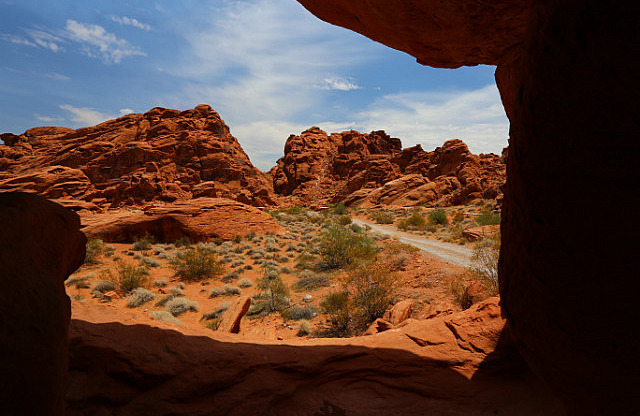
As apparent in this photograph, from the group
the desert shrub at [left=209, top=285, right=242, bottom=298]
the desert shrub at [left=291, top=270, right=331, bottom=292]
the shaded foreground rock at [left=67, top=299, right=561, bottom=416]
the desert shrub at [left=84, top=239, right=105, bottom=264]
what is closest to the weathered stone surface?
the shaded foreground rock at [left=67, top=299, right=561, bottom=416]

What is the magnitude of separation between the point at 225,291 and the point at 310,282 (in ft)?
9.50

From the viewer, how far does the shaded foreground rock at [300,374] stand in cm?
285

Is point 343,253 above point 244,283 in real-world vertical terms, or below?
above

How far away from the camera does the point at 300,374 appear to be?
11.3 ft

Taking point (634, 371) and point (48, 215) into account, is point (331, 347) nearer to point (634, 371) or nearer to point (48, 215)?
point (634, 371)

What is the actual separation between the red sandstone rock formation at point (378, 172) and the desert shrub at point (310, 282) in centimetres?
3168

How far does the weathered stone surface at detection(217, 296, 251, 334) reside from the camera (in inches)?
210

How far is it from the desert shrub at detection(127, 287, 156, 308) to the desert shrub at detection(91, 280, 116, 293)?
0.96m

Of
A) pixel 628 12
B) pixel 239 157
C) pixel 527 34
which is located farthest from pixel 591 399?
pixel 239 157

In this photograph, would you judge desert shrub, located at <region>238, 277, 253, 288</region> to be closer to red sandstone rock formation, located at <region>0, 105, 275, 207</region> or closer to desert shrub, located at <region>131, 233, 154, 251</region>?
desert shrub, located at <region>131, 233, 154, 251</region>

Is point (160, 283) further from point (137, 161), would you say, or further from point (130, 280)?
point (137, 161)

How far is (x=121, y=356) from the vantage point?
9.77 ft

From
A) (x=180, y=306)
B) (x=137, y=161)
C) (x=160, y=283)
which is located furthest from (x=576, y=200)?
(x=137, y=161)

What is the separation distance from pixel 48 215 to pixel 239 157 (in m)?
46.2
